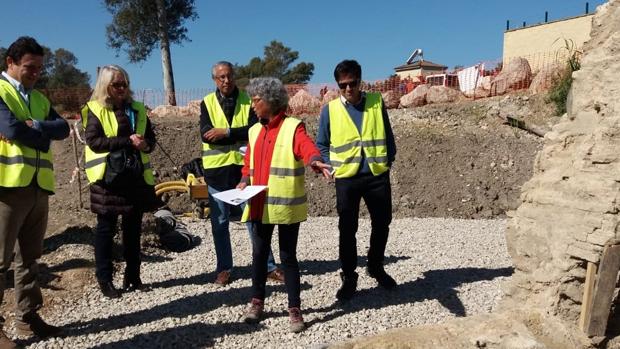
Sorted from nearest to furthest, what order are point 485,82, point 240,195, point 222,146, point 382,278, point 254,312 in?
point 240,195 → point 254,312 → point 222,146 → point 382,278 → point 485,82

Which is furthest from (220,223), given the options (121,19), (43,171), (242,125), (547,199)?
(121,19)

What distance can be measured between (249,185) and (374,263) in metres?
1.59

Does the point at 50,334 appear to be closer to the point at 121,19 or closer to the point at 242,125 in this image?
the point at 242,125

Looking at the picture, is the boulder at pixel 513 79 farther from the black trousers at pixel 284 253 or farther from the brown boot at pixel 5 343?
the brown boot at pixel 5 343

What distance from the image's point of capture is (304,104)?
17.7m

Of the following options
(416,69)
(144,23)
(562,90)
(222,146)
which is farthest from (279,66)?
(222,146)

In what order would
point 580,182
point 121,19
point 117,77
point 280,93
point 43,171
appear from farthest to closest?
1. point 121,19
2. point 117,77
3. point 280,93
4. point 43,171
5. point 580,182

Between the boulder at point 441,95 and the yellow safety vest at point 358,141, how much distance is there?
41.3ft

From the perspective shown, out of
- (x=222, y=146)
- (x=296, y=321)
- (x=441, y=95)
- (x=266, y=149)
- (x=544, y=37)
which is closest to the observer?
(x=266, y=149)

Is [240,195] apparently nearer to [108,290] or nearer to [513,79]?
[108,290]

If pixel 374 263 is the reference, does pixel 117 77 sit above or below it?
above

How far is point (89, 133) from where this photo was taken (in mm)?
4430

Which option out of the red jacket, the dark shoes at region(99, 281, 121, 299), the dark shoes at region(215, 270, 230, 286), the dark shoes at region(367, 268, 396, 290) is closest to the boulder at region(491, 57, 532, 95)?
the dark shoes at region(367, 268, 396, 290)

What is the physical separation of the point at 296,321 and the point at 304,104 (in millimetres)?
14013
